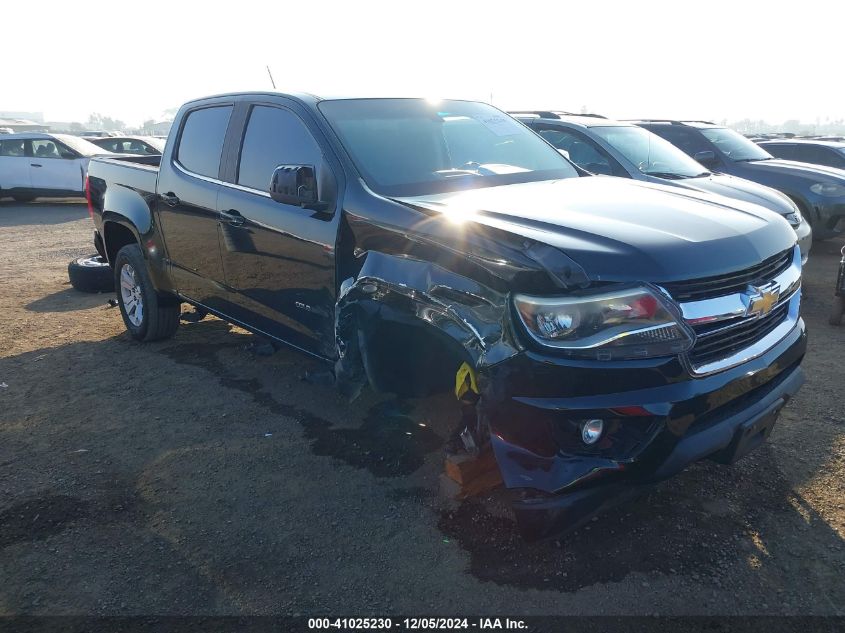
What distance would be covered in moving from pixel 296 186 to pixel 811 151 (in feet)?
37.5

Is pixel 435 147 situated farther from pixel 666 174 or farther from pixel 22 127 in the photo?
pixel 22 127

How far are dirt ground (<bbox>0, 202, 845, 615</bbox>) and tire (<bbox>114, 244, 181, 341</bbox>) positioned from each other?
83 centimetres

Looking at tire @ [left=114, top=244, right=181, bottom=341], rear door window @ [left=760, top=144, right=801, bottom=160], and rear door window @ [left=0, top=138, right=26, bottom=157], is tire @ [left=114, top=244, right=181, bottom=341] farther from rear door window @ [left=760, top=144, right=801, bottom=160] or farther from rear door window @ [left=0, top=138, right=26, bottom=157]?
rear door window @ [left=0, top=138, right=26, bottom=157]

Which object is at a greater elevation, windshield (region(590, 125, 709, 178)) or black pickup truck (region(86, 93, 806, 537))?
windshield (region(590, 125, 709, 178))

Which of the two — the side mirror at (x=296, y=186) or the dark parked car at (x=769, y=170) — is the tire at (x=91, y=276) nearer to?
the side mirror at (x=296, y=186)

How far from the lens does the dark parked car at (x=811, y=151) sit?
11242 millimetres

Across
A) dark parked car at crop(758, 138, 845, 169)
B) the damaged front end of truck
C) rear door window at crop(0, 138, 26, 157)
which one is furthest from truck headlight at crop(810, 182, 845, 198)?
rear door window at crop(0, 138, 26, 157)

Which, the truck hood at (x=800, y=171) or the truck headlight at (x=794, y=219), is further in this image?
the truck hood at (x=800, y=171)

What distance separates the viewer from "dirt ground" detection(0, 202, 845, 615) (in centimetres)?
251

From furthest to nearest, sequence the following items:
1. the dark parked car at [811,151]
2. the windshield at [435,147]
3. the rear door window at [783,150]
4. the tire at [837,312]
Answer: the rear door window at [783,150], the dark parked car at [811,151], the tire at [837,312], the windshield at [435,147]

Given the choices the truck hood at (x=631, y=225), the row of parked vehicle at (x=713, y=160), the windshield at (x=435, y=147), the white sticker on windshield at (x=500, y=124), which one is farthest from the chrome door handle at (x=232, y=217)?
the row of parked vehicle at (x=713, y=160)

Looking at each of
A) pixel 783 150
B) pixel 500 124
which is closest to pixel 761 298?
pixel 500 124

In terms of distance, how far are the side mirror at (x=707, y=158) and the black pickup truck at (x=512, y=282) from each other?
4.68 meters

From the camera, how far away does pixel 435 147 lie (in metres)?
3.69
